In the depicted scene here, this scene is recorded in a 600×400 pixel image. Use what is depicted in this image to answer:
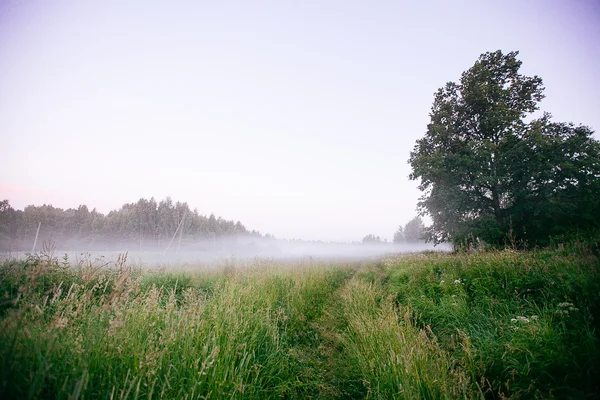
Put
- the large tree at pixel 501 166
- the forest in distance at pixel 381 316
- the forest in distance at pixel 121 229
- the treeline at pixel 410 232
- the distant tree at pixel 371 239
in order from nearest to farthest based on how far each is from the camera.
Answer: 1. the forest in distance at pixel 381 316
2. the large tree at pixel 501 166
3. the forest in distance at pixel 121 229
4. the treeline at pixel 410 232
5. the distant tree at pixel 371 239

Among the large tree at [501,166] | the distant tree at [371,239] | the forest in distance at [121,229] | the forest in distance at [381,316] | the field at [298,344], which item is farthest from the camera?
the distant tree at [371,239]

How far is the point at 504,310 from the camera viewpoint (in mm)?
3811

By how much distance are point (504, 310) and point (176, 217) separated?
214 ft

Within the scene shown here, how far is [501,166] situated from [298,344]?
1780 centimetres

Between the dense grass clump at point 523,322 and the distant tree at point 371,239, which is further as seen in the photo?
the distant tree at point 371,239

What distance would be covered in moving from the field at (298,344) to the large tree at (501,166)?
11.1 m

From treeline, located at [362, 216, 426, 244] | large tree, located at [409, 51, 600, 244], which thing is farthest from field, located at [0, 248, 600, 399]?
treeline, located at [362, 216, 426, 244]

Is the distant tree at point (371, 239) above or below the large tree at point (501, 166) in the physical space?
below

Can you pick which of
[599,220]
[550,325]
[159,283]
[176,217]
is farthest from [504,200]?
[176,217]

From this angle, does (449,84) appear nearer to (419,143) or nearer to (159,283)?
(419,143)

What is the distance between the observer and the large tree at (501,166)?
1289cm

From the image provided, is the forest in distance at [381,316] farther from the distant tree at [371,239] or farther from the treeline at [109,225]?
the distant tree at [371,239]

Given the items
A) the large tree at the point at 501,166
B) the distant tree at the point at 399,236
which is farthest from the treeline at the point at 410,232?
the large tree at the point at 501,166

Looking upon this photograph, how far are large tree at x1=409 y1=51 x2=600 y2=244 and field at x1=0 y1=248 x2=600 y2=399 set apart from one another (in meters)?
11.1
